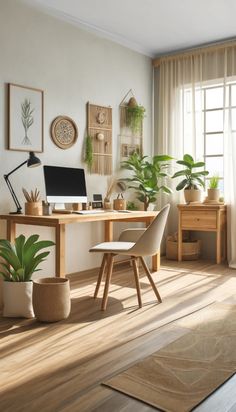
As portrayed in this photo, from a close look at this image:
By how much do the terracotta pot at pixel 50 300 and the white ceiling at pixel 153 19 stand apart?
8.33 feet

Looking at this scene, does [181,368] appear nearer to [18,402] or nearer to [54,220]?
[18,402]

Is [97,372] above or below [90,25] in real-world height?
below

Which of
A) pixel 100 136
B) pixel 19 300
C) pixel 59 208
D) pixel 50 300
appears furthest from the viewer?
pixel 100 136

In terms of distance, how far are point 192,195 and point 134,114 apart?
1.15m

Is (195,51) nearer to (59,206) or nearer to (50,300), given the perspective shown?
(59,206)

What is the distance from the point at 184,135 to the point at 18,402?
13.3 ft

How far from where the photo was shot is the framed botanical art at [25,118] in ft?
11.9

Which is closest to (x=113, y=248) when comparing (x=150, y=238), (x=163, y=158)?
(x=150, y=238)

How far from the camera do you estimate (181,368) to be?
6.87ft

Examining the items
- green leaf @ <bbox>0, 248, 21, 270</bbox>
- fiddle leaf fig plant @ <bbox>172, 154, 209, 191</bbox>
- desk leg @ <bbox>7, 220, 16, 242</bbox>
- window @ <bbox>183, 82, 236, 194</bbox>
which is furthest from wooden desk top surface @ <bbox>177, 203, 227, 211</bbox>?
green leaf @ <bbox>0, 248, 21, 270</bbox>

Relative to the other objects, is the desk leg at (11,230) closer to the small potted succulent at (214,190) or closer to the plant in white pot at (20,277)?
the plant in white pot at (20,277)

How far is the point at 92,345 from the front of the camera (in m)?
2.40

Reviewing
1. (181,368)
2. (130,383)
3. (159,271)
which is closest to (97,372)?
(130,383)

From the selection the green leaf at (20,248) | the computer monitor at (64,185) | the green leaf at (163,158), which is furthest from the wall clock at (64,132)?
the green leaf at (20,248)
